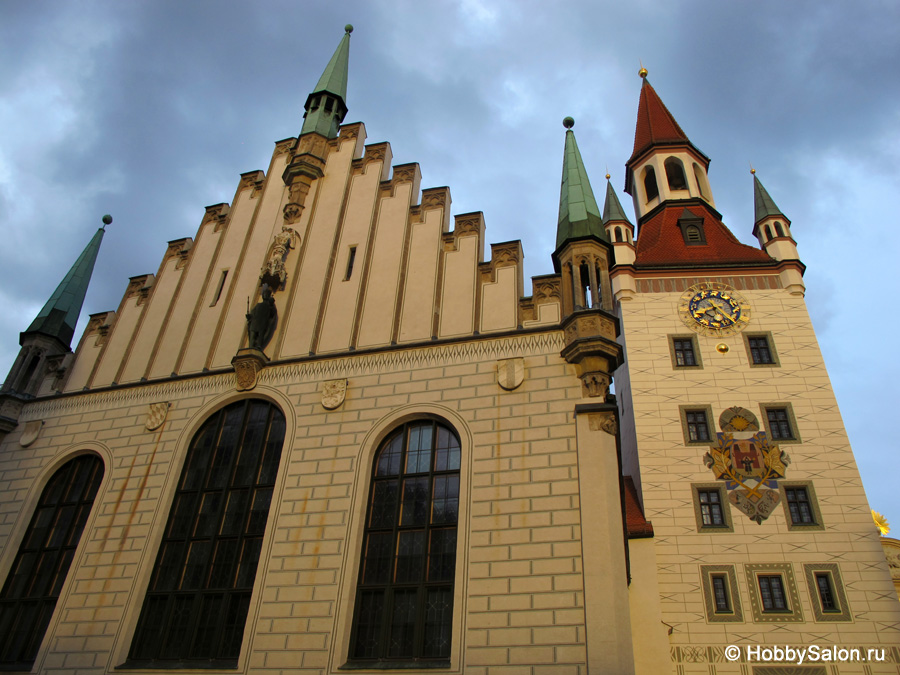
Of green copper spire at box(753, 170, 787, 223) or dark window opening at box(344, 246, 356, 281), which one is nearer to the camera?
dark window opening at box(344, 246, 356, 281)

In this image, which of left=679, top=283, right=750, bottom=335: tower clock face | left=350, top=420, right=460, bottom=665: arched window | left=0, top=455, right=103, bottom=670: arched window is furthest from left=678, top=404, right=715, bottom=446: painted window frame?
left=0, top=455, right=103, bottom=670: arched window

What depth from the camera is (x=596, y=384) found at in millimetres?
10945

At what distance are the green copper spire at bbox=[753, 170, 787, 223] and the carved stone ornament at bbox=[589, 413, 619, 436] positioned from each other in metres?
17.1

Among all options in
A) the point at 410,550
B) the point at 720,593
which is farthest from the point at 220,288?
the point at 720,593

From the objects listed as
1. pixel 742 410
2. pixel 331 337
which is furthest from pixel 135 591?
pixel 742 410

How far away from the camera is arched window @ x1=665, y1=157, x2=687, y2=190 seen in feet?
99.0

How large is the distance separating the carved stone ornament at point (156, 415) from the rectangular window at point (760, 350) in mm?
16321

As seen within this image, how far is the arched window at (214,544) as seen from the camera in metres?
10.6

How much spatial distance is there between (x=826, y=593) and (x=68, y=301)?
2036 cm

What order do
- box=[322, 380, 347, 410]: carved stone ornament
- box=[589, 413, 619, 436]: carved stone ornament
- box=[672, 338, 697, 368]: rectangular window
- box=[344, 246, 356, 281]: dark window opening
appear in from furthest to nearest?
box=[672, 338, 697, 368]: rectangular window
box=[344, 246, 356, 281]: dark window opening
box=[322, 380, 347, 410]: carved stone ornament
box=[589, 413, 619, 436]: carved stone ornament

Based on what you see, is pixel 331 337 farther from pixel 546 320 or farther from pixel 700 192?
pixel 700 192

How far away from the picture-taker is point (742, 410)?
18.4 m

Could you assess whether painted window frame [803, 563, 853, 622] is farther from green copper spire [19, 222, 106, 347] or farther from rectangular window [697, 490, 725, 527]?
green copper spire [19, 222, 106, 347]

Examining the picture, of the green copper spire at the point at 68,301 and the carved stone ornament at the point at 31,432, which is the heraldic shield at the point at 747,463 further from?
the green copper spire at the point at 68,301
